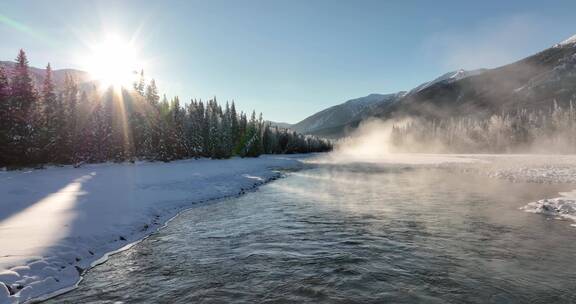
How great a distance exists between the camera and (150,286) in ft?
34.6

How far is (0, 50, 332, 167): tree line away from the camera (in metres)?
48.0

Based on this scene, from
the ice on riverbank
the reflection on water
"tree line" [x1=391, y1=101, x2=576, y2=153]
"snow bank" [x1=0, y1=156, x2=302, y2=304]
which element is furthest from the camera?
"tree line" [x1=391, y1=101, x2=576, y2=153]

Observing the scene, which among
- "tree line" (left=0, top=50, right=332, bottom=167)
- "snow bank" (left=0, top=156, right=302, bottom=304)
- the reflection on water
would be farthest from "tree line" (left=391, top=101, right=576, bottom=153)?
"snow bank" (left=0, top=156, right=302, bottom=304)

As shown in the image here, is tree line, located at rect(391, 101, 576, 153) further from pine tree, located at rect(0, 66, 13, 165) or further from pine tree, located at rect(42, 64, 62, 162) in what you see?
pine tree, located at rect(0, 66, 13, 165)

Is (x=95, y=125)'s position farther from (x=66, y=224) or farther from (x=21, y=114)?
(x=66, y=224)

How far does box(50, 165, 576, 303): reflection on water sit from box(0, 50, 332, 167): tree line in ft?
136

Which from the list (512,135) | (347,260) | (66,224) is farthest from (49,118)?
(512,135)

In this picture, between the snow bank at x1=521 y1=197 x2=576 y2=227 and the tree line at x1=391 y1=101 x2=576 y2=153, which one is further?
the tree line at x1=391 y1=101 x2=576 y2=153

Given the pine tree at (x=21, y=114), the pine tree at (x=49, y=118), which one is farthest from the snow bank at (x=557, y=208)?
the pine tree at (x=49, y=118)

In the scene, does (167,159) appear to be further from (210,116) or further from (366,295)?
(366,295)

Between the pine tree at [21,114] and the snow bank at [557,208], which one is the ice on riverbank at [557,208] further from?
the pine tree at [21,114]

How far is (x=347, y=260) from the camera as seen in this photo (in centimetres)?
1280

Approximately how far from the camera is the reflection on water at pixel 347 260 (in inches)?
386

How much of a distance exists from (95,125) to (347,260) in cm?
6132
